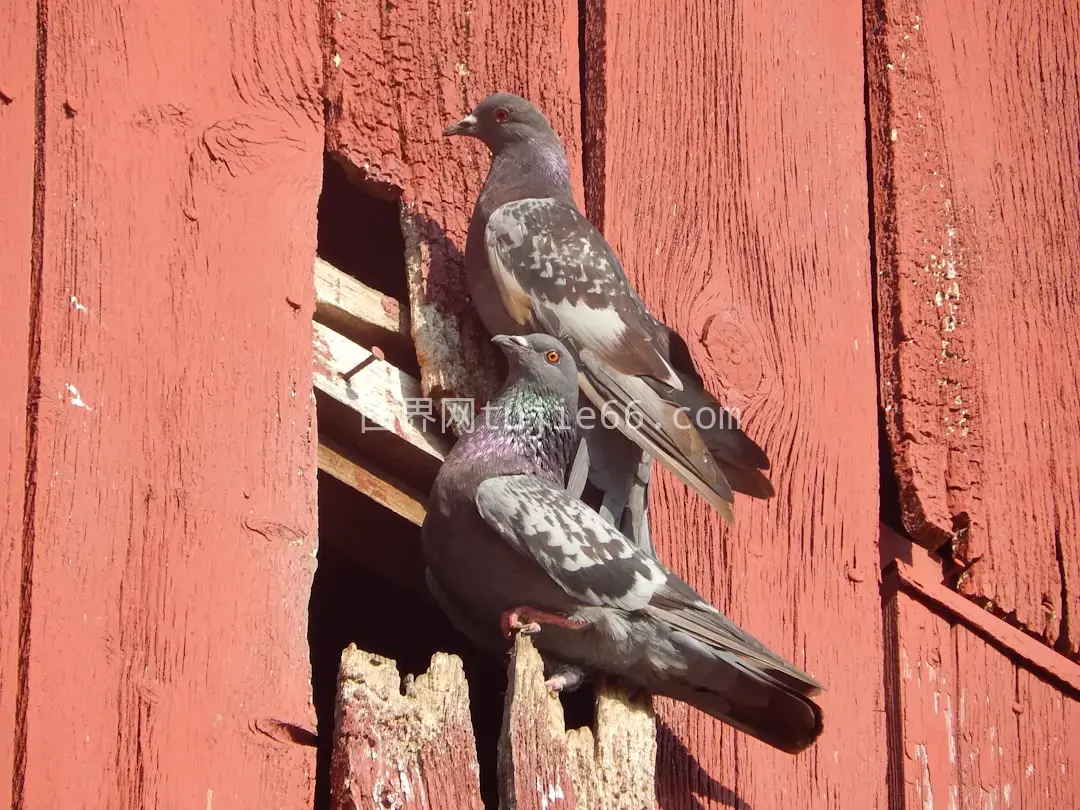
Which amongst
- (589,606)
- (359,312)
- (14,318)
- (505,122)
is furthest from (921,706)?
(14,318)

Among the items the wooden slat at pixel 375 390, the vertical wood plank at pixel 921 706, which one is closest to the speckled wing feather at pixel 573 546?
the wooden slat at pixel 375 390

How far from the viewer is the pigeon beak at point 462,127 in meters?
3.24

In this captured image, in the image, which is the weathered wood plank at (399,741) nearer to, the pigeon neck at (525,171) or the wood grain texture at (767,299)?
the wood grain texture at (767,299)

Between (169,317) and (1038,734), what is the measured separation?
186cm

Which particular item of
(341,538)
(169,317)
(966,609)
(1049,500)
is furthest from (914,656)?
(169,317)

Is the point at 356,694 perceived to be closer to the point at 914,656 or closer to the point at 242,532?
the point at 242,532

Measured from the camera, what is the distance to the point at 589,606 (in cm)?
268

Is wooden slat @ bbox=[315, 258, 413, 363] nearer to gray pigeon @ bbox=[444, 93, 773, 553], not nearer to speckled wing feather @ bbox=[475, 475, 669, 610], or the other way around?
gray pigeon @ bbox=[444, 93, 773, 553]

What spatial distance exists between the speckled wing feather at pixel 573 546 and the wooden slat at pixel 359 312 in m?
0.45

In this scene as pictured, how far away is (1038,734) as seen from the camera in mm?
3070

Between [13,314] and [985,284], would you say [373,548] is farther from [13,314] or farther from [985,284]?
[985,284]

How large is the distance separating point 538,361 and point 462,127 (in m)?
0.56

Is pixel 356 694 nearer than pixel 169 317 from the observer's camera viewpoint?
Yes

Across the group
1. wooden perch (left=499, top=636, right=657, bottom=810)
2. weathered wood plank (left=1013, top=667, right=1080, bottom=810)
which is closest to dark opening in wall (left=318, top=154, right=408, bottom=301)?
wooden perch (left=499, top=636, right=657, bottom=810)
